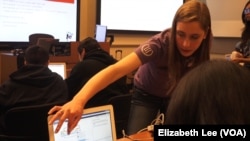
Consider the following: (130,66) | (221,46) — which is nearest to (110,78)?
(130,66)

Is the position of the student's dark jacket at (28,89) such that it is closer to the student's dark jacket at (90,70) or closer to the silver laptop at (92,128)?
the student's dark jacket at (90,70)

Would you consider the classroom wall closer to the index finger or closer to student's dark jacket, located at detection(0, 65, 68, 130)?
student's dark jacket, located at detection(0, 65, 68, 130)

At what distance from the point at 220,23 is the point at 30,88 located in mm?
4099

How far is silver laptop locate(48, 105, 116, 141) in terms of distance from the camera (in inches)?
46.6

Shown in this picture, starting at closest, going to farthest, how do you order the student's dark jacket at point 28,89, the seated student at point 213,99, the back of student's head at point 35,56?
1. the seated student at point 213,99
2. the student's dark jacket at point 28,89
3. the back of student's head at point 35,56

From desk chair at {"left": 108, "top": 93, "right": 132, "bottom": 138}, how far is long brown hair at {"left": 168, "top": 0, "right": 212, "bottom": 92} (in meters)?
0.73

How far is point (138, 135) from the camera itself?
181 cm

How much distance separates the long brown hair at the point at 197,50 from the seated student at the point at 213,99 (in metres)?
1.11

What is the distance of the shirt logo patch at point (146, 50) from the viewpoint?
5.84ft

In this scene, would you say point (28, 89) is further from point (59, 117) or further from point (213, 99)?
point (213, 99)

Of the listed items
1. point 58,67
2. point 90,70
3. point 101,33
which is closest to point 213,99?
point 90,70

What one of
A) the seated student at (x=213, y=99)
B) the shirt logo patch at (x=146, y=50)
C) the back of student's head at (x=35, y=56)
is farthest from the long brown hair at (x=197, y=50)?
the back of student's head at (x=35, y=56)

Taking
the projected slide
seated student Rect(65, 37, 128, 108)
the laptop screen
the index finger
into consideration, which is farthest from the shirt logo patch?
the projected slide

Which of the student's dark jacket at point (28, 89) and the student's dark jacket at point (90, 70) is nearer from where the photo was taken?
the student's dark jacket at point (28, 89)
